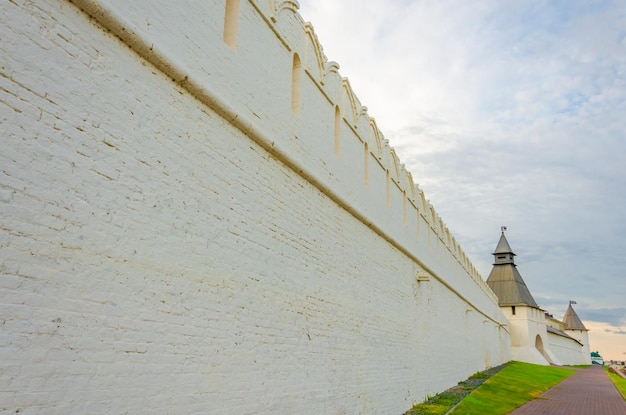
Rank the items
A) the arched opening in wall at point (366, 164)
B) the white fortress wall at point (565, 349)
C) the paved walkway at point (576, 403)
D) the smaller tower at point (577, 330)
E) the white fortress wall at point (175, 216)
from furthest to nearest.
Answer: the smaller tower at point (577, 330) < the white fortress wall at point (565, 349) < the paved walkway at point (576, 403) < the arched opening in wall at point (366, 164) < the white fortress wall at point (175, 216)

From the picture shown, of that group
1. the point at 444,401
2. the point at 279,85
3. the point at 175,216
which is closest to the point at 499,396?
the point at 444,401

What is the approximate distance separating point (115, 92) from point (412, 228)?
11.3 metres

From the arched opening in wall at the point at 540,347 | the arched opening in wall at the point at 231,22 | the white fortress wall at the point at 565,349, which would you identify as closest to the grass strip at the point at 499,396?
the arched opening in wall at the point at 231,22

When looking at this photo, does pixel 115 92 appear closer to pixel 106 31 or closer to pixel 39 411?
pixel 106 31

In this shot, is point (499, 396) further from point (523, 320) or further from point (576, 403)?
point (523, 320)

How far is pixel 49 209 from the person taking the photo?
3455 millimetres

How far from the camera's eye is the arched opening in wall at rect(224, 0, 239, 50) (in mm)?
5988

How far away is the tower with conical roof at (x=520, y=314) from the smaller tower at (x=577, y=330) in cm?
2280

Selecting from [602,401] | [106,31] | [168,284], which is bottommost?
[602,401]

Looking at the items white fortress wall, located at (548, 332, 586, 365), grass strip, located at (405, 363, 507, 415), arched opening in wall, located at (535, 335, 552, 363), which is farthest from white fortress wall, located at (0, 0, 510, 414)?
white fortress wall, located at (548, 332, 586, 365)

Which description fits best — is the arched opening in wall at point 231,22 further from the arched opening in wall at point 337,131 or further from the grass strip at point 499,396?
the grass strip at point 499,396

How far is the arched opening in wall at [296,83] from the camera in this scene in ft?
24.5

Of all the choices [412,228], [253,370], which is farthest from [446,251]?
[253,370]

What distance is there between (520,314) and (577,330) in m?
31.0
